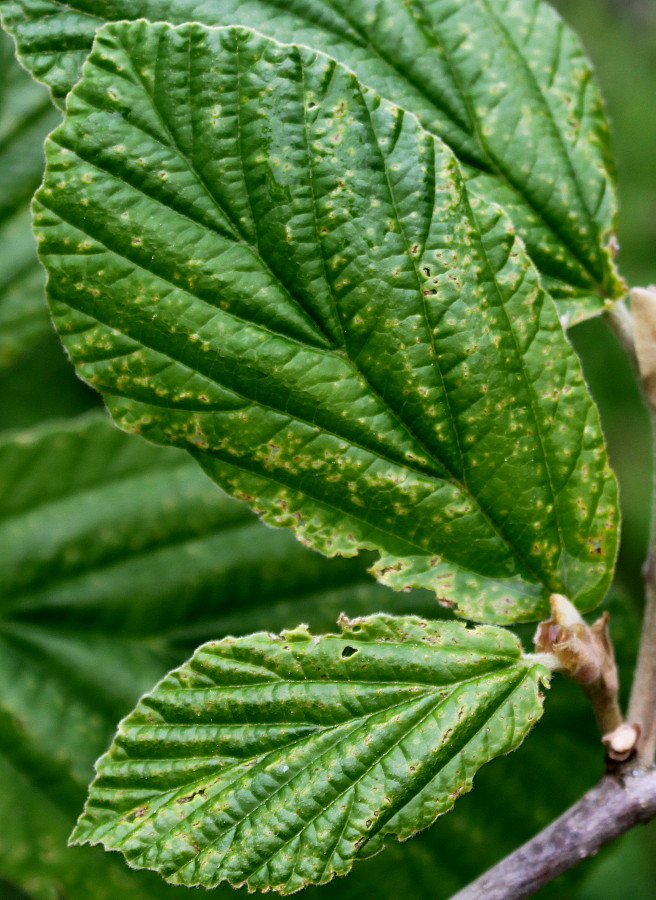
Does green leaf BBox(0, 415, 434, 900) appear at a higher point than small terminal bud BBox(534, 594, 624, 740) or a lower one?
lower

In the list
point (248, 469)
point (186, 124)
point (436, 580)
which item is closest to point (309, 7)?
point (186, 124)

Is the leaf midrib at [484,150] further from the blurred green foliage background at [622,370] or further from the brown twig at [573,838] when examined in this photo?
the blurred green foliage background at [622,370]

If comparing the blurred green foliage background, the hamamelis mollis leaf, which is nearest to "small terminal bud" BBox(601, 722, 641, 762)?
the hamamelis mollis leaf

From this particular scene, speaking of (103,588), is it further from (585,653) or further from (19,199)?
(585,653)

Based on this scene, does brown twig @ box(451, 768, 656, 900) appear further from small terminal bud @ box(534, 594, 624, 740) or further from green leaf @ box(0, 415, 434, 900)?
green leaf @ box(0, 415, 434, 900)

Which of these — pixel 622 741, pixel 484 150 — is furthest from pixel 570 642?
pixel 484 150

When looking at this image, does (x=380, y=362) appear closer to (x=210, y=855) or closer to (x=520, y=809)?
(x=210, y=855)

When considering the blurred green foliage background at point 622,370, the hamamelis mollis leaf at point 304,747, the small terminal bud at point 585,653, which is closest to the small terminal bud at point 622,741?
the small terminal bud at point 585,653
